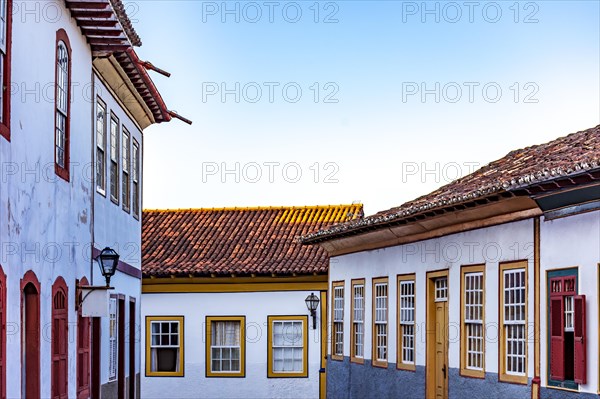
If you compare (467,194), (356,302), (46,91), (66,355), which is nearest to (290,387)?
(356,302)

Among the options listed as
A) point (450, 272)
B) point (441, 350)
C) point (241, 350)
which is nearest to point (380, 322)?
point (441, 350)

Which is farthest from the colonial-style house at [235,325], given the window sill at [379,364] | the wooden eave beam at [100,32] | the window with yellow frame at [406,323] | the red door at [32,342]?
the red door at [32,342]

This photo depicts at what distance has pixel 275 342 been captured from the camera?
93.1 ft

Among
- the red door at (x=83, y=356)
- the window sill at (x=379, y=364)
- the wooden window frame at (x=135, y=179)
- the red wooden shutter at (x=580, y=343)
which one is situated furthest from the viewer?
the window sill at (x=379, y=364)

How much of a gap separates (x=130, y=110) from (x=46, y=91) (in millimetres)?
6952

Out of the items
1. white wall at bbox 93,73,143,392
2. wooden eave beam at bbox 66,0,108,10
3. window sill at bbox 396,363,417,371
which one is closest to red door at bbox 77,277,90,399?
white wall at bbox 93,73,143,392

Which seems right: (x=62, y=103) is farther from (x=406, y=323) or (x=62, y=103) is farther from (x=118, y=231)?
(x=406, y=323)

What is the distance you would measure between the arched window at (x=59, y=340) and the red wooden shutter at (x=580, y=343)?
5.95 metres

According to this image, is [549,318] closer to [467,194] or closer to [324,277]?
[467,194]

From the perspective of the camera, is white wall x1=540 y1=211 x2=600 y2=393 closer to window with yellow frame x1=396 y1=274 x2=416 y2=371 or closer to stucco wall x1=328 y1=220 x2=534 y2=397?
stucco wall x1=328 y1=220 x2=534 y2=397

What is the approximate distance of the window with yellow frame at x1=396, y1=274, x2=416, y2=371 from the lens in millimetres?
21141

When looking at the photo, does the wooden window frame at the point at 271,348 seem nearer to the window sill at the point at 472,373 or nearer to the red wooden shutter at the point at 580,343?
the window sill at the point at 472,373

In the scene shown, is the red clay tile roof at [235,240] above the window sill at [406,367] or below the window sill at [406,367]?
above

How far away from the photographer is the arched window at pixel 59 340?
44.5 feet
